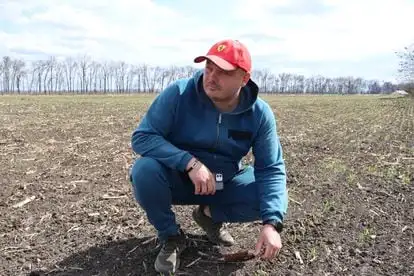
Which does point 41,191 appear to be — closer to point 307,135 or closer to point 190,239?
point 190,239

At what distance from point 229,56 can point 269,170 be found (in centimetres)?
78

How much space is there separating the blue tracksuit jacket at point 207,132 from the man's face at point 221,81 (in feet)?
0.51

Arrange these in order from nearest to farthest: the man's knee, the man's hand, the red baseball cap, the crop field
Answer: the man's hand, the red baseball cap, the man's knee, the crop field

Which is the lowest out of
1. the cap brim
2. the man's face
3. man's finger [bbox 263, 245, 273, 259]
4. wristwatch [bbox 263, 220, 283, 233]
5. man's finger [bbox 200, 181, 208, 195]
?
man's finger [bbox 263, 245, 273, 259]

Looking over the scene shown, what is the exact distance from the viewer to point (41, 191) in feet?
16.0

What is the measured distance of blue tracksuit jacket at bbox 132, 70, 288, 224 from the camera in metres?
2.95

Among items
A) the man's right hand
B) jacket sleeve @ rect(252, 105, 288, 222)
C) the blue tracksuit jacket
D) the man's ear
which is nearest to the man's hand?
jacket sleeve @ rect(252, 105, 288, 222)

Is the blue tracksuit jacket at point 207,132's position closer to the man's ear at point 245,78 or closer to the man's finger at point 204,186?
the man's ear at point 245,78

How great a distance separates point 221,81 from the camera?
9.12 ft

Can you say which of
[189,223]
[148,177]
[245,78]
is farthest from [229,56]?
[189,223]

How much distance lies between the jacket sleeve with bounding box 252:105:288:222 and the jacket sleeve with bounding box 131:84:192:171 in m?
0.48

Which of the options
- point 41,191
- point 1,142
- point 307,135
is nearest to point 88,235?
point 41,191

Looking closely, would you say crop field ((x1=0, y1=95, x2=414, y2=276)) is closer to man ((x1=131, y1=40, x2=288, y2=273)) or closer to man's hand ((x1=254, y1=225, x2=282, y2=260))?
man ((x1=131, y1=40, x2=288, y2=273))

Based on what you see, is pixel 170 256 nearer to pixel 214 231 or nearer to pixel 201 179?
pixel 214 231
